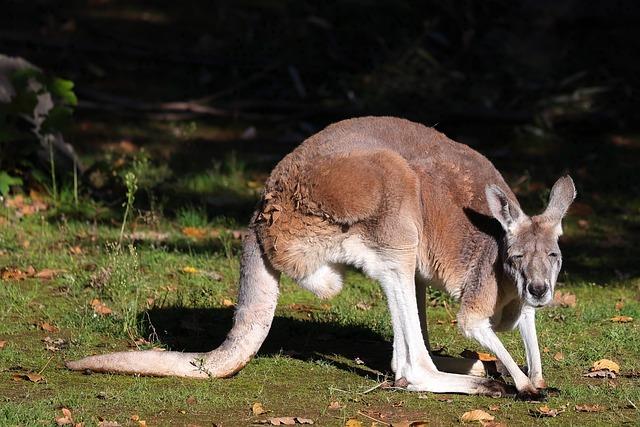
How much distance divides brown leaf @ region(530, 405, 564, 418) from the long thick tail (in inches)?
52.0

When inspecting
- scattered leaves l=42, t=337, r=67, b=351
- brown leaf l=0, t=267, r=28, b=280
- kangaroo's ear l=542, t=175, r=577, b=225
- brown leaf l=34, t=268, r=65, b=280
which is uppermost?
kangaroo's ear l=542, t=175, r=577, b=225

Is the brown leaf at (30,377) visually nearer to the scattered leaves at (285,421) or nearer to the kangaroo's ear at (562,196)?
the scattered leaves at (285,421)

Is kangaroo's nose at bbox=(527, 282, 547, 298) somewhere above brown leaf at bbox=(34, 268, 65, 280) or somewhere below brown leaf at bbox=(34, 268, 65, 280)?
above

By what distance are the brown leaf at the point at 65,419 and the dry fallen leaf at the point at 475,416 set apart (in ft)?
5.31

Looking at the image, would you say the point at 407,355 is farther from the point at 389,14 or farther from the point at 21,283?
the point at 389,14

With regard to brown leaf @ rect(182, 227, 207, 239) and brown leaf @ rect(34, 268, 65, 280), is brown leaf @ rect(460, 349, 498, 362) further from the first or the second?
brown leaf @ rect(182, 227, 207, 239)

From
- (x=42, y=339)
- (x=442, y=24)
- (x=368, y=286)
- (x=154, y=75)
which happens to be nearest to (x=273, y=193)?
(x=42, y=339)

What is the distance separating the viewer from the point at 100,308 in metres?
6.37

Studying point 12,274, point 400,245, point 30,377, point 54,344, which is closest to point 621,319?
point 400,245

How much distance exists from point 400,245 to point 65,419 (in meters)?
1.69

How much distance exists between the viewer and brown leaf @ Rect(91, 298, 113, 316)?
6.32m

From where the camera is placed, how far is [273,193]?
17.7 feet

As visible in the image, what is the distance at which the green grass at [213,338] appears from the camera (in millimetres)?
4855

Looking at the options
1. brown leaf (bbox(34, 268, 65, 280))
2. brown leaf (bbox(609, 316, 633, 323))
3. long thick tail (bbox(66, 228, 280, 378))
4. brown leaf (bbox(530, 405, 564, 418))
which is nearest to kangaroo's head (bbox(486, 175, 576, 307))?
brown leaf (bbox(530, 405, 564, 418))
